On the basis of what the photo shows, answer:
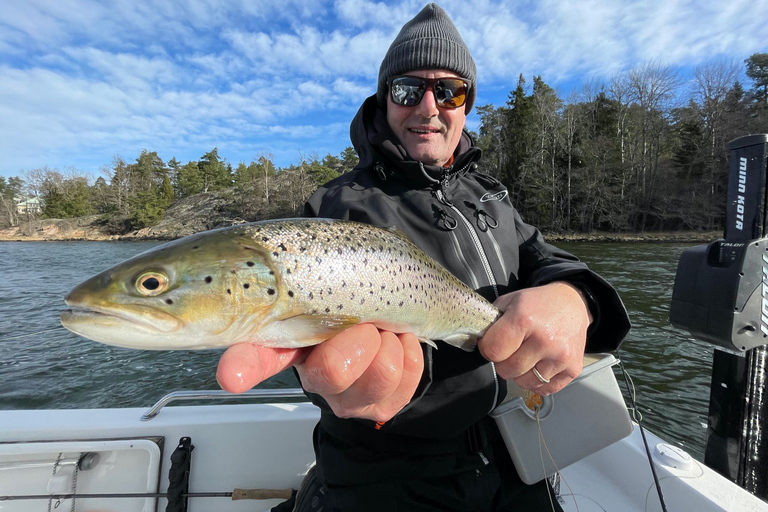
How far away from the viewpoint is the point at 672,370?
7562mm

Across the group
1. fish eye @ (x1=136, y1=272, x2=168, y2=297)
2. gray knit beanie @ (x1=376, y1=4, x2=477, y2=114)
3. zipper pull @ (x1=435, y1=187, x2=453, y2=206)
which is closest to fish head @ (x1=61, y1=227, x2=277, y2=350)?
fish eye @ (x1=136, y1=272, x2=168, y2=297)

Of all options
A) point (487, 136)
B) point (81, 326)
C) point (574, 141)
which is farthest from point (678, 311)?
point (487, 136)

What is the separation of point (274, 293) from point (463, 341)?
104 cm

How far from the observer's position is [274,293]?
1.61 m

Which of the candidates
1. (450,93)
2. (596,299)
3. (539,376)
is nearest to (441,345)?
(539,376)

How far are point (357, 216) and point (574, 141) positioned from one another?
46.6 metres

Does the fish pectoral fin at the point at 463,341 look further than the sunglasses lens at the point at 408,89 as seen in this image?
No

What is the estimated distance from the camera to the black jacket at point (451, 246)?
1960 mm

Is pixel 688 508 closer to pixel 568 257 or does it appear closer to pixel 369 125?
pixel 568 257

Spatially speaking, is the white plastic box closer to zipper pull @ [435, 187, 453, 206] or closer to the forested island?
zipper pull @ [435, 187, 453, 206]

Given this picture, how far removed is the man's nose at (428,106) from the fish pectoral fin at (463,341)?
1.47m

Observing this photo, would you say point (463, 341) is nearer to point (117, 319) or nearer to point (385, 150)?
point (385, 150)

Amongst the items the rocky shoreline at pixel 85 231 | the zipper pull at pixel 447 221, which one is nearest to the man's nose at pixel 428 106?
the zipper pull at pixel 447 221

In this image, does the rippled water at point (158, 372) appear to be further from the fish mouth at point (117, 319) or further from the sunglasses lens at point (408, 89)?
the fish mouth at point (117, 319)
